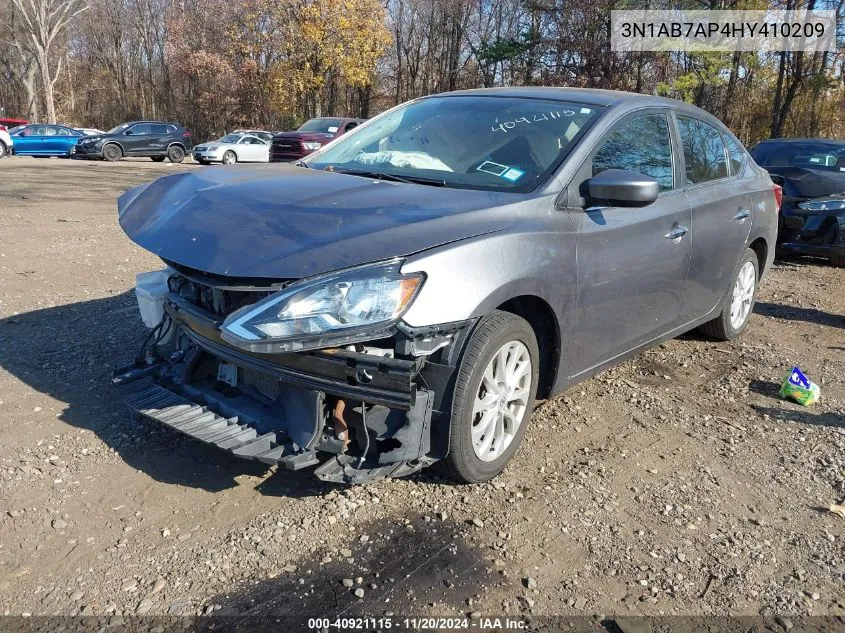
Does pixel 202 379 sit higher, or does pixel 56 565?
pixel 202 379

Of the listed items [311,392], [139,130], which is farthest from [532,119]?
[139,130]

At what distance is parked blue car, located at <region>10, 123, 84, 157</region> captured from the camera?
28172 mm

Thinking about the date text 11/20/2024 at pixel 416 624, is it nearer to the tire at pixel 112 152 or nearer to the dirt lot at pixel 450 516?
the dirt lot at pixel 450 516

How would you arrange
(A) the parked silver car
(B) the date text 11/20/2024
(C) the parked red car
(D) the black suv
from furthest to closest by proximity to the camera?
(A) the parked silver car < (D) the black suv < (C) the parked red car < (B) the date text 11/20/2024

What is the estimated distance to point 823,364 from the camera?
518cm

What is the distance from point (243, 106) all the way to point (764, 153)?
38072 millimetres

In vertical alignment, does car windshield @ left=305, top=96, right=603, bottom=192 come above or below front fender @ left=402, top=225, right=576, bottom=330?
above

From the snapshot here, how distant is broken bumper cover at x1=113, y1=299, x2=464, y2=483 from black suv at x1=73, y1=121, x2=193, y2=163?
89.1 feet

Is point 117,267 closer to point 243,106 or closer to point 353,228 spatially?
point 353,228

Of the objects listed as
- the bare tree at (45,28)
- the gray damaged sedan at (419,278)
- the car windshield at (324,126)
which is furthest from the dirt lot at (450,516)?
the bare tree at (45,28)

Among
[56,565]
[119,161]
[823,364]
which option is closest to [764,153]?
[823,364]

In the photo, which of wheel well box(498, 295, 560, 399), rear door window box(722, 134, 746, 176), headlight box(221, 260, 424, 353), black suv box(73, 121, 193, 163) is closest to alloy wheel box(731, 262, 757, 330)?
rear door window box(722, 134, 746, 176)

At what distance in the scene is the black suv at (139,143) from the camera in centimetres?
2688

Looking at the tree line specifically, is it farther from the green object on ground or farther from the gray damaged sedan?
the gray damaged sedan
